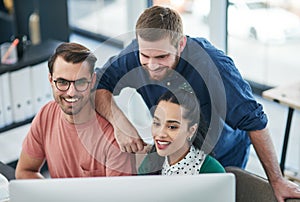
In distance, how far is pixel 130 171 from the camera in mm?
1973

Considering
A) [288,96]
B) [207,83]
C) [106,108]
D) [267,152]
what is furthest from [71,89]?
[288,96]

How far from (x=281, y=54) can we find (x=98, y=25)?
194 cm

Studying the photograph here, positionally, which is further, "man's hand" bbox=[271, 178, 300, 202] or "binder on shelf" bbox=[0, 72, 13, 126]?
"binder on shelf" bbox=[0, 72, 13, 126]

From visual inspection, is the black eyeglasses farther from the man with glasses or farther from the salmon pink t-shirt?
the salmon pink t-shirt

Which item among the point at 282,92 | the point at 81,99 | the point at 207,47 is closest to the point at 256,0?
the point at 282,92

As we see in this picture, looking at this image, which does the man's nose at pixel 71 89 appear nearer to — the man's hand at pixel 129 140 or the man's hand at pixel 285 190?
the man's hand at pixel 129 140

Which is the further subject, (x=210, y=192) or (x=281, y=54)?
(x=281, y=54)

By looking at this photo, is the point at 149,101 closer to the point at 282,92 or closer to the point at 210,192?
the point at 210,192

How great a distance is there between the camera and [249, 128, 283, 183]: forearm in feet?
6.93

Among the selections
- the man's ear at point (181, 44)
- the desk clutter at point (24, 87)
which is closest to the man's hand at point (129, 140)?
the man's ear at point (181, 44)

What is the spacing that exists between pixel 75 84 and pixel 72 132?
20 centimetres

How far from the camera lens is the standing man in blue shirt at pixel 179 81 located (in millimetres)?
1904

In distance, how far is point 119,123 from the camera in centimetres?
201

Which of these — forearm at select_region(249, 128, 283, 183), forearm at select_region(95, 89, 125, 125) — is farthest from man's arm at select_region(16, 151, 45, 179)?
forearm at select_region(249, 128, 283, 183)
